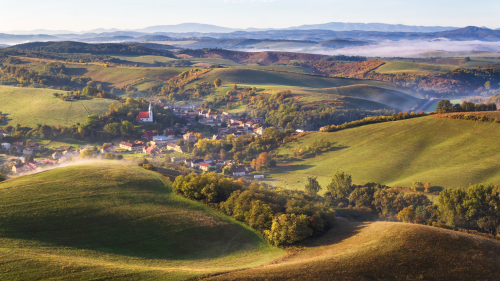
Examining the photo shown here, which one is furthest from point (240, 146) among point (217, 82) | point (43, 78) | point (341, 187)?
point (43, 78)

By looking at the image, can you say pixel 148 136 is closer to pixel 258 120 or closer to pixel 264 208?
pixel 258 120

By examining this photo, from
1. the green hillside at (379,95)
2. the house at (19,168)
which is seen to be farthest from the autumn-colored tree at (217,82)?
the house at (19,168)

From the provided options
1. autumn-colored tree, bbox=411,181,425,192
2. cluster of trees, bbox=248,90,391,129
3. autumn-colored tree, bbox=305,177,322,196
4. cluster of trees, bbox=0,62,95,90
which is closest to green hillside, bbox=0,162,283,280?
autumn-colored tree, bbox=305,177,322,196

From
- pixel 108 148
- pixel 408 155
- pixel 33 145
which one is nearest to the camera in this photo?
pixel 408 155

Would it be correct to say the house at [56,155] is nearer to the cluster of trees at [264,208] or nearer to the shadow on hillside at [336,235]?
the cluster of trees at [264,208]

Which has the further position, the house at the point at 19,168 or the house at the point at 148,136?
the house at the point at 148,136

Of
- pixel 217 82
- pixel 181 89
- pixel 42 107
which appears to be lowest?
pixel 42 107

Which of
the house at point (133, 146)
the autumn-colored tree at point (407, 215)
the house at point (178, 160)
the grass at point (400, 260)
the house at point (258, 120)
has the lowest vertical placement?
the house at point (178, 160)

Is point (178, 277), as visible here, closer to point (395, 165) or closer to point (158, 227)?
point (158, 227)

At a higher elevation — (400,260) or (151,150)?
(400,260)
